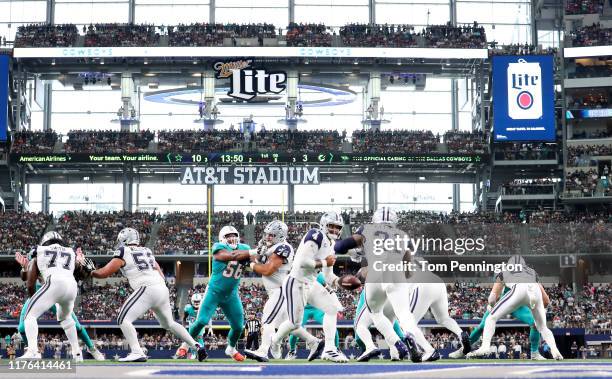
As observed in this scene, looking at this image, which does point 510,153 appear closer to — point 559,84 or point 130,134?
point 559,84

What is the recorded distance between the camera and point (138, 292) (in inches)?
619

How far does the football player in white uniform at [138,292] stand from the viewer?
15656 mm

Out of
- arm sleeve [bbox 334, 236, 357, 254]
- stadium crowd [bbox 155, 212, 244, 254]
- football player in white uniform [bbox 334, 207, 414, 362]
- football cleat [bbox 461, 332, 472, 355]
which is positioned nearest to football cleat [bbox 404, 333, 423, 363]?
football player in white uniform [bbox 334, 207, 414, 362]

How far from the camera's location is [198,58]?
58.8 metres

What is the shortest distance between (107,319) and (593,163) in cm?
2915

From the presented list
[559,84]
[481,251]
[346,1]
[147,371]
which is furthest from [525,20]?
[147,371]

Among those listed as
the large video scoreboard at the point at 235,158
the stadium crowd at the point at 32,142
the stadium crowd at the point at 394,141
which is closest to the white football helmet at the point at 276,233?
the large video scoreboard at the point at 235,158

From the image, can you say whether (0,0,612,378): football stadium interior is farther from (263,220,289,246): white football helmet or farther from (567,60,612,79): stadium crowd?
(263,220,289,246): white football helmet

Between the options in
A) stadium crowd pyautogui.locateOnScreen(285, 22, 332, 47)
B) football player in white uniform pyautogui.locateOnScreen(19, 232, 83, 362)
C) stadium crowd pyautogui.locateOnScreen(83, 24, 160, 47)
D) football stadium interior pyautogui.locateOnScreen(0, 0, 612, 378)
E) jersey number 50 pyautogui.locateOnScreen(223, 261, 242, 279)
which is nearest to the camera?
football player in white uniform pyautogui.locateOnScreen(19, 232, 83, 362)

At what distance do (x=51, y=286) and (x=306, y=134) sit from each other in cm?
4422

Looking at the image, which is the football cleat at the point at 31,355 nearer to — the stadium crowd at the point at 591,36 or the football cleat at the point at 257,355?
the football cleat at the point at 257,355

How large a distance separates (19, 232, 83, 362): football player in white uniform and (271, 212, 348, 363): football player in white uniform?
3434 millimetres

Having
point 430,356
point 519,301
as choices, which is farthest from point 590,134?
point 430,356

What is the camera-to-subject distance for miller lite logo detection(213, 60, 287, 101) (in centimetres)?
5906
